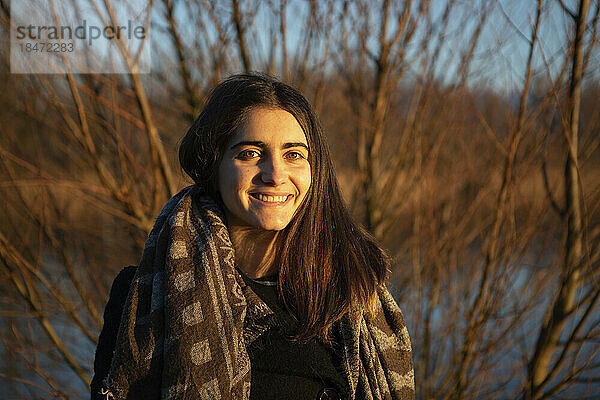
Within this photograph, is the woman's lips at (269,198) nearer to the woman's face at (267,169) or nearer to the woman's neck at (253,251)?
the woman's face at (267,169)

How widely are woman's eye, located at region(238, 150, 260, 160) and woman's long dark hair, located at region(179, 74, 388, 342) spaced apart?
0.07 m

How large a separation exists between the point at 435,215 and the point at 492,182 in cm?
41

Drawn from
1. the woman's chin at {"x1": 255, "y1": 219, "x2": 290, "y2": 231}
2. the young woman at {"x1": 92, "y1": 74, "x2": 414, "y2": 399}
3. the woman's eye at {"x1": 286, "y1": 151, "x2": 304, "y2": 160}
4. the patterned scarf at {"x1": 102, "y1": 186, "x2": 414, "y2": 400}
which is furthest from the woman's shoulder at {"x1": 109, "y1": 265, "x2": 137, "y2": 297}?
the woman's eye at {"x1": 286, "y1": 151, "x2": 304, "y2": 160}

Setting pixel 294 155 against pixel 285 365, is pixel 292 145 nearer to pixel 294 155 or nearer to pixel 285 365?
pixel 294 155

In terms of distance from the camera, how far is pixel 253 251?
179 centimetres

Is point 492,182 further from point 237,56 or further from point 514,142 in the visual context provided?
point 237,56

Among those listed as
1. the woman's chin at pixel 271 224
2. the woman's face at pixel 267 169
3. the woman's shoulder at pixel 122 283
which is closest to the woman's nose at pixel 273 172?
the woman's face at pixel 267 169

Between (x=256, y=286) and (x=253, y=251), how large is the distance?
4.3 inches

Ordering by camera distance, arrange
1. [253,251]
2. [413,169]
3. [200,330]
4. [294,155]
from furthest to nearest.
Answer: [413,169] < [253,251] < [294,155] < [200,330]

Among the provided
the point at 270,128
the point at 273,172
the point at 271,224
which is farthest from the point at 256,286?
the point at 270,128

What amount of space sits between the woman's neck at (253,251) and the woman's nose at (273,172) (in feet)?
0.73

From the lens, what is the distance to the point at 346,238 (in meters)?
1.76

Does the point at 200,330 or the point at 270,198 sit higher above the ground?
the point at 270,198

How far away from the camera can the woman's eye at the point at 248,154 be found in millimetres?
1655
